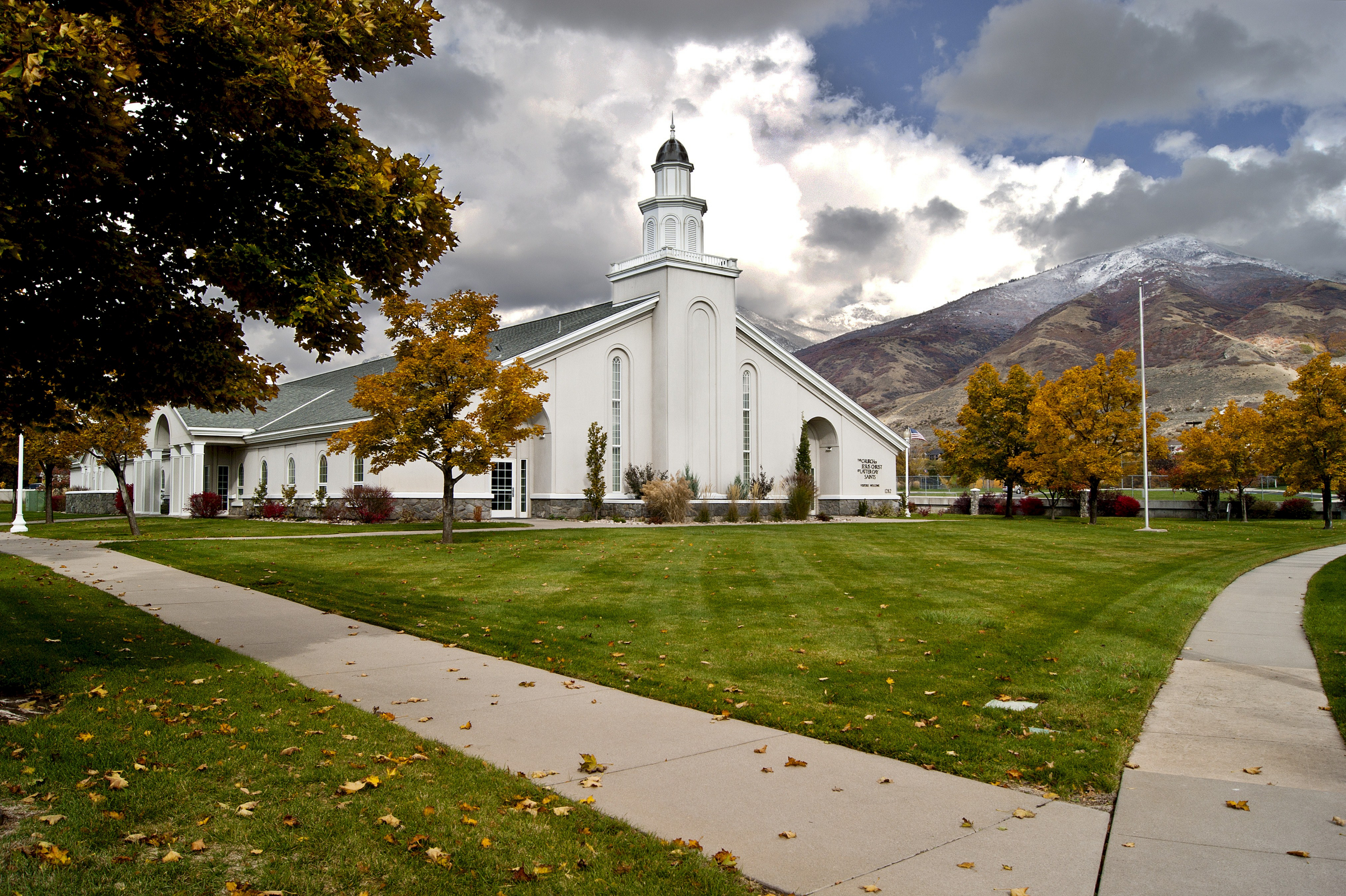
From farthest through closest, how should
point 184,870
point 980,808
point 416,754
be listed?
point 416,754
point 980,808
point 184,870

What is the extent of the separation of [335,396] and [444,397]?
2279 centimetres

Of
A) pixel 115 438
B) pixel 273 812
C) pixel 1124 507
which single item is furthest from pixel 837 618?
pixel 1124 507

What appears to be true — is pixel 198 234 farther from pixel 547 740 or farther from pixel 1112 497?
pixel 1112 497

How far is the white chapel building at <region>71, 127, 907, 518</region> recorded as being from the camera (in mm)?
32406

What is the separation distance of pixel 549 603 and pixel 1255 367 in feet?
509

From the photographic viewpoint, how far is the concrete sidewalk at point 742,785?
3930 millimetres

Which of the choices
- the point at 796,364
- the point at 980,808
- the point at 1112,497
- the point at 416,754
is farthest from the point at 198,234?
the point at 1112,497

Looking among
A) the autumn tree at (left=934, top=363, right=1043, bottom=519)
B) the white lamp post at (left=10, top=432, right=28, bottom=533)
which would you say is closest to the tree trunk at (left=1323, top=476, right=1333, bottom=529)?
the autumn tree at (left=934, top=363, right=1043, bottom=519)

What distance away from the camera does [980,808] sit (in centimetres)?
468

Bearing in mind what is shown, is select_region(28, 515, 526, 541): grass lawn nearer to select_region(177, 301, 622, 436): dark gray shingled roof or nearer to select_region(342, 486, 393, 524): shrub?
select_region(342, 486, 393, 524): shrub

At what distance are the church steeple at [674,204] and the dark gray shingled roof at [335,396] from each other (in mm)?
3879

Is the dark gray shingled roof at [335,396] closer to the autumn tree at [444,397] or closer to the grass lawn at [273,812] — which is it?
the autumn tree at [444,397]

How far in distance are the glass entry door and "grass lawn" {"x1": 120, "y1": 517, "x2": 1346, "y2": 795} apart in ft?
30.3

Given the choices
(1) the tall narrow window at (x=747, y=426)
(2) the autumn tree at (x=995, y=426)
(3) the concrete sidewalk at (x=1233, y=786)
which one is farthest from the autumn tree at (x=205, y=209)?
(2) the autumn tree at (x=995, y=426)
